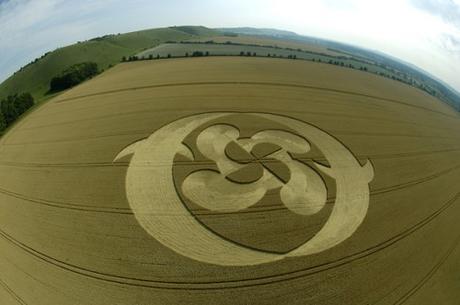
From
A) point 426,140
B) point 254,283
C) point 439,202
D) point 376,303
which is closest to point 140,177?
point 254,283

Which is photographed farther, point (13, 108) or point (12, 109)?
point (13, 108)

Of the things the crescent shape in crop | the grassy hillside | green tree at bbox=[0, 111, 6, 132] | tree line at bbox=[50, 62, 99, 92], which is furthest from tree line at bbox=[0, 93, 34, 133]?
the crescent shape in crop

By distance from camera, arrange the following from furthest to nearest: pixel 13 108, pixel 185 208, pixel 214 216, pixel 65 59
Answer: pixel 65 59, pixel 13 108, pixel 185 208, pixel 214 216

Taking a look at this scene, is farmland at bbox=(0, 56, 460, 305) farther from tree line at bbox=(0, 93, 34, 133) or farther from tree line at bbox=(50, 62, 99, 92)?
tree line at bbox=(50, 62, 99, 92)

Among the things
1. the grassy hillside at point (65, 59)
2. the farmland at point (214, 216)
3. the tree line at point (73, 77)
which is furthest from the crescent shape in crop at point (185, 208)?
the grassy hillside at point (65, 59)

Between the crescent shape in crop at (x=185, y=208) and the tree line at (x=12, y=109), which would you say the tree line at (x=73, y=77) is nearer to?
the tree line at (x=12, y=109)

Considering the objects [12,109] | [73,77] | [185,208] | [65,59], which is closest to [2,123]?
[12,109]

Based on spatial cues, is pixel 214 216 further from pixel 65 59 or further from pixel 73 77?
pixel 65 59

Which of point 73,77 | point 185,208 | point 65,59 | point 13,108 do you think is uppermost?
point 65,59
